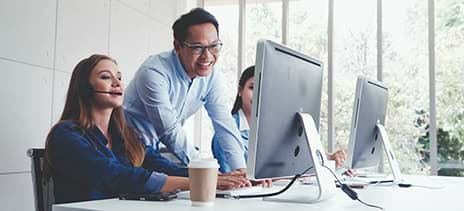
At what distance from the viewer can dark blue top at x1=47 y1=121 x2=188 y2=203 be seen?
4.31ft

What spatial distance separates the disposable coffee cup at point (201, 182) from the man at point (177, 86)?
834mm

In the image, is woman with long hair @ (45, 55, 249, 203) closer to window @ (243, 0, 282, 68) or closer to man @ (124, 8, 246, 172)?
man @ (124, 8, 246, 172)

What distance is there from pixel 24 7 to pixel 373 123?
1706mm

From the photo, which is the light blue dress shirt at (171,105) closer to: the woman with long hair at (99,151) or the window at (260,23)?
the woman with long hair at (99,151)

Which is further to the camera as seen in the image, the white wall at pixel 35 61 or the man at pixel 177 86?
the white wall at pixel 35 61

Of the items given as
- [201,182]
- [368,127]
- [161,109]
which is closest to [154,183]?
[201,182]

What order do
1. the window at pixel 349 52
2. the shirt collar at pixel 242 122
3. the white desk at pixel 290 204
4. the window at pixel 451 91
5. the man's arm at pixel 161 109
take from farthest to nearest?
the window at pixel 349 52 → the window at pixel 451 91 → the shirt collar at pixel 242 122 → the man's arm at pixel 161 109 → the white desk at pixel 290 204

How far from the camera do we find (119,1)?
118 inches

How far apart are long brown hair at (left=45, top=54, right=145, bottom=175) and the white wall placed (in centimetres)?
67

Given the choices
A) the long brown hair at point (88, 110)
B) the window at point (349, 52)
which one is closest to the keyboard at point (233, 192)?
the long brown hair at point (88, 110)

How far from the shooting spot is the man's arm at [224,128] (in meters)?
2.04

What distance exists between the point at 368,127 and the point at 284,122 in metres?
0.74

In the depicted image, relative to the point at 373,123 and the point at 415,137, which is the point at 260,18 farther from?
the point at 373,123

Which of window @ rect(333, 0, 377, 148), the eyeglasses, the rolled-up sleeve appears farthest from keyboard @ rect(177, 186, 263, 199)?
window @ rect(333, 0, 377, 148)
